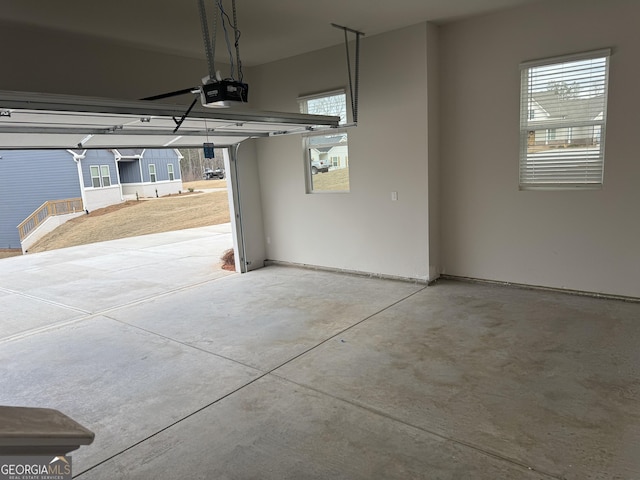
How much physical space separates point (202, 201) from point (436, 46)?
1198cm

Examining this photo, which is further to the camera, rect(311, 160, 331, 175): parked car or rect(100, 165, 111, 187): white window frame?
rect(100, 165, 111, 187): white window frame

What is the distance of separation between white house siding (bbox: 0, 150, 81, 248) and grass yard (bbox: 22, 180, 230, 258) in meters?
0.93

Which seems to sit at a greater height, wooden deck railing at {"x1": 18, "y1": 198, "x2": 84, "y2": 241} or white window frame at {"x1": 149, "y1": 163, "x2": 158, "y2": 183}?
white window frame at {"x1": 149, "y1": 163, "x2": 158, "y2": 183}

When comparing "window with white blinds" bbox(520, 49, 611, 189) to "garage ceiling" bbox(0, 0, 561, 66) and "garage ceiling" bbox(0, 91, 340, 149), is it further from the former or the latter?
"garage ceiling" bbox(0, 91, 340, 149)

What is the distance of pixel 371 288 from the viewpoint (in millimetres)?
5457

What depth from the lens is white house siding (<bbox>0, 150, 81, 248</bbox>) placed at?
13.0 m

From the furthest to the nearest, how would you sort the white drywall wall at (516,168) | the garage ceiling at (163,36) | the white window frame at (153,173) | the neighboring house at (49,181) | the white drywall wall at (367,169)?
the white window frame at (153,173)
the neighboring house at (49,181)
the white drywall wall at (367,169)
the white drywall wall at (516,168)
the garage ceiling at (163,36)

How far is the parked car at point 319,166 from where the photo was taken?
626 centimetres

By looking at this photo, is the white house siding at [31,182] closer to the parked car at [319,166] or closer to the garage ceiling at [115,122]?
the garage ceiling at [115,122]

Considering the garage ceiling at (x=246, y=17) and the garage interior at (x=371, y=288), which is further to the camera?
the garage ceiling at (x=246, y=17)

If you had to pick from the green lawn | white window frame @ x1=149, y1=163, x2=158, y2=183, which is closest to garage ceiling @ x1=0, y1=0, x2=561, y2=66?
the green lawn

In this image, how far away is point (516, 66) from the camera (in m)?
4.69

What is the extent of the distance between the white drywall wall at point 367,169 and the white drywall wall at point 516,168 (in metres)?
0.40

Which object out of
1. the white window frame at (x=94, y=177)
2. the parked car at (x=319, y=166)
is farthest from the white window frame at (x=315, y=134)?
the white window frame at (x=94, y=177)
